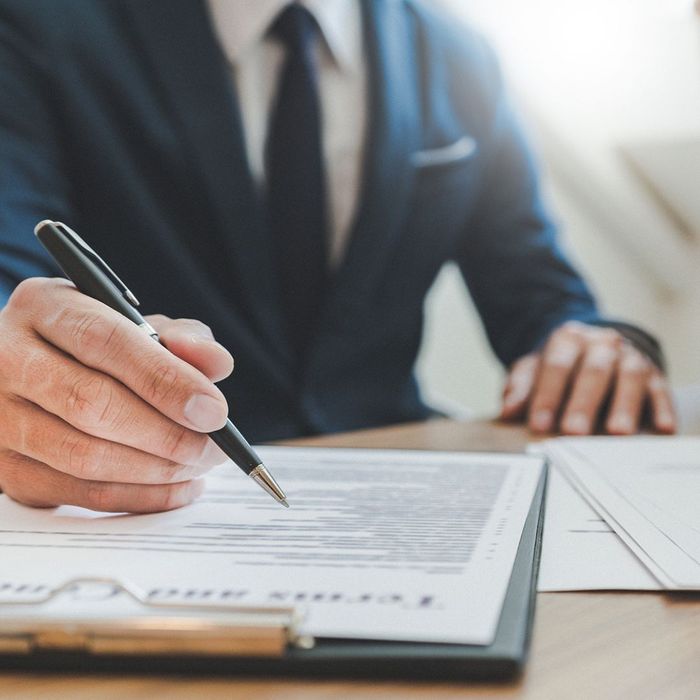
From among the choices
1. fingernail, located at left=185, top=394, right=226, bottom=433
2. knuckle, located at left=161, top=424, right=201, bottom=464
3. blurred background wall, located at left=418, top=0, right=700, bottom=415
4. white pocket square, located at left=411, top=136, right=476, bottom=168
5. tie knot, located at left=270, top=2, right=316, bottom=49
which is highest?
tie knot, located at left=270, top=2, right=316, bottom=49

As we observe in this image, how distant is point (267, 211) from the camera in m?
0.83

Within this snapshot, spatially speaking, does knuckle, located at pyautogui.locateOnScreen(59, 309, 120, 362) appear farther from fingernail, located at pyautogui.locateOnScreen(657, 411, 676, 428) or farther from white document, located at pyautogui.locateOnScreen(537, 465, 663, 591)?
fingernail, located at pyautogui.locateOnScreen(657, 411, 676, 428)

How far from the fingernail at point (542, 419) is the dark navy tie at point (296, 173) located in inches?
10.8

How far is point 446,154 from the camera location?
3.12 feet

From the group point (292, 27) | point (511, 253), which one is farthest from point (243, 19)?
point (511, 253)

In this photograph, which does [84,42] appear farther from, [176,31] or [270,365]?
[270,365]

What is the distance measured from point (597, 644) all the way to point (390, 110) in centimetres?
71

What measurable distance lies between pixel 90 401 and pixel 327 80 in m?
0.63

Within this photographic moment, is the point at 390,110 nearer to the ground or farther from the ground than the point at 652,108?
farther from the ground

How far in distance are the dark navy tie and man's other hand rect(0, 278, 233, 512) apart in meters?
0.46

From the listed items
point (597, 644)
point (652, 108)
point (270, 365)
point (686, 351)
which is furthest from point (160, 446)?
point (686, 351)

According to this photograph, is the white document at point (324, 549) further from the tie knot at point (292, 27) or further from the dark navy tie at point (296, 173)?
the tie knot at point (292, 27)

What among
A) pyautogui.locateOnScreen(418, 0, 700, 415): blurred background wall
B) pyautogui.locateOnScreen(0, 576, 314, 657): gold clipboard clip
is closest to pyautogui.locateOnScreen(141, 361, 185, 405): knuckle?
pyautogui.locateOnScreen(0, 576, 314, 657): gold clipboard clip

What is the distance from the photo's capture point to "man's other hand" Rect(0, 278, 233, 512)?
35 cm
